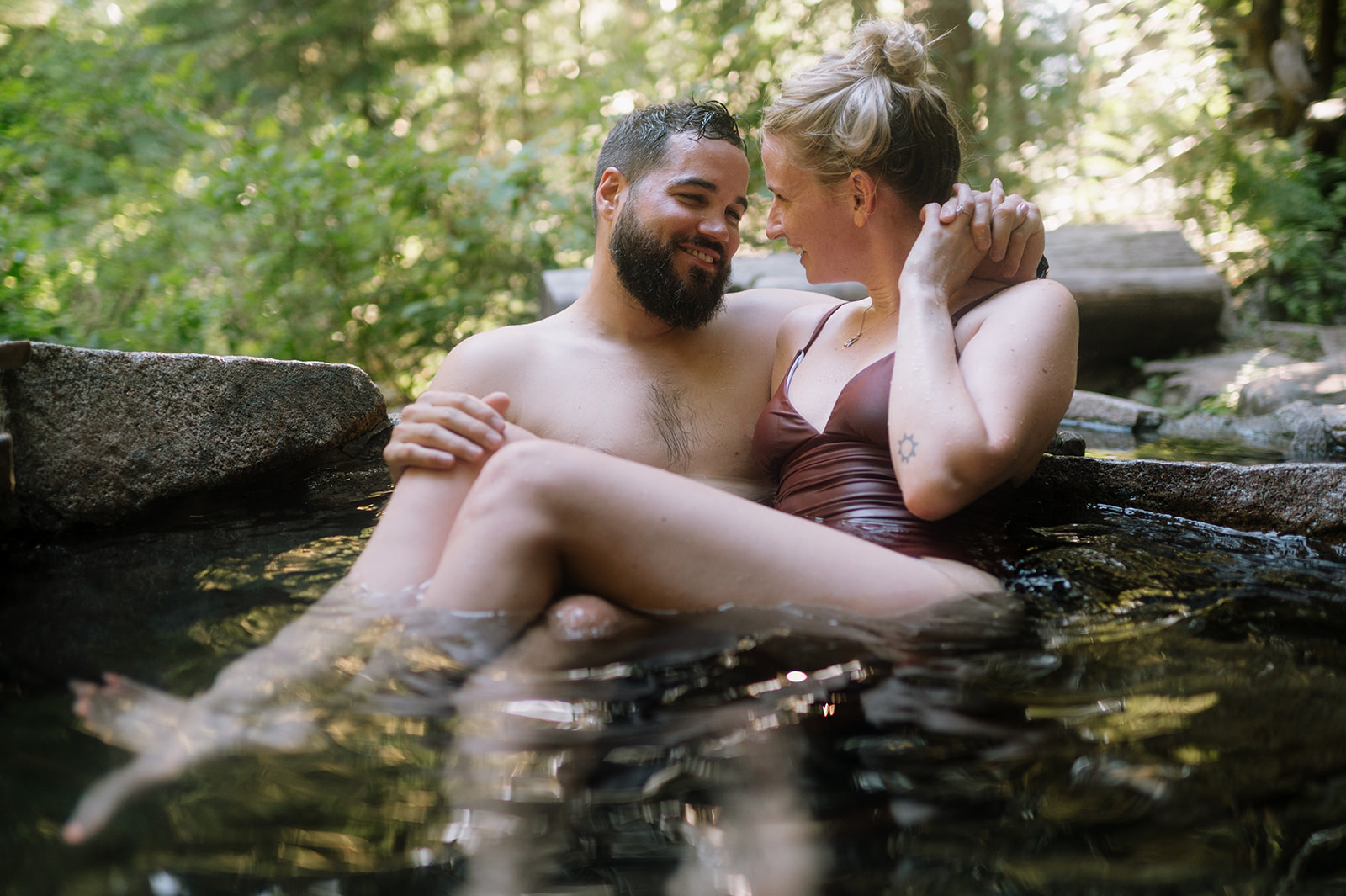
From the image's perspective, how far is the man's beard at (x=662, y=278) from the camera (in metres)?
2.67

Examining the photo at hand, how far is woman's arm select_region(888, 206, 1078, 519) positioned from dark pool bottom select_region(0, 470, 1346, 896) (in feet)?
0.97

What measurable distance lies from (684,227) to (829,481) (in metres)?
0.98

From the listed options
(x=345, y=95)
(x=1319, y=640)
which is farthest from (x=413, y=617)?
(x=345, y=95)

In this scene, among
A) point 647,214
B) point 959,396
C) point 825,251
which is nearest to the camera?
point 959,396

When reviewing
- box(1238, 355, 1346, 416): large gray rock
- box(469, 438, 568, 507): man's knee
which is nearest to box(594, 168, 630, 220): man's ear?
box(469, 438, 568, 507): man's knee

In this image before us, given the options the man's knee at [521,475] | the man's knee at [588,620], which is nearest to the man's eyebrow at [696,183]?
the man's knee at [521,475]

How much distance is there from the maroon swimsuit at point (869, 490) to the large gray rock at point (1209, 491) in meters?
0.52

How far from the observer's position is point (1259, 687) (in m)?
1.42

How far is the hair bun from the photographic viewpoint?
222 cm

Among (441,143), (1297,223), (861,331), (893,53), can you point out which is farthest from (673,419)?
(441,143)

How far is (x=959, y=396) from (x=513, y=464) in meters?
0.89

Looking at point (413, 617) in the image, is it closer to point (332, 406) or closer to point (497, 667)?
point (497, 667)

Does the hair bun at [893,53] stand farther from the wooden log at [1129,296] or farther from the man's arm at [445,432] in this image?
the wooden log at [1129,296]

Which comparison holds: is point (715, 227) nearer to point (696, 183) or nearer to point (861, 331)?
point (696, 183)
